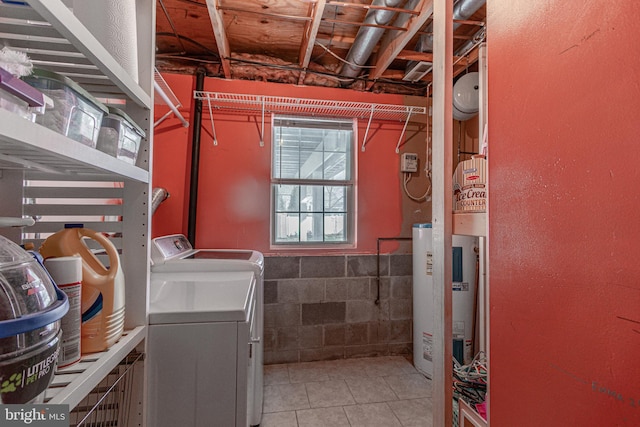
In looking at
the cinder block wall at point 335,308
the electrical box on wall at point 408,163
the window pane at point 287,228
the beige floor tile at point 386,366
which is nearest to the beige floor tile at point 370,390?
the beige floor tile at point 386,366

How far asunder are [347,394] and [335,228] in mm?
1417

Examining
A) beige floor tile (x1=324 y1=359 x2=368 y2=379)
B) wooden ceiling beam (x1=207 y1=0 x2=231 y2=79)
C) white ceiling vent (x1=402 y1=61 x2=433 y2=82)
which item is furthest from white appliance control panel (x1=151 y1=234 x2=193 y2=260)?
white ceiling vent (x1=402 y1=61 x2=433 y2=82)

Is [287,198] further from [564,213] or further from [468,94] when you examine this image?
[564,213]

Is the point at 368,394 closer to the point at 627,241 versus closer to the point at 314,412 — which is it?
the point at 314,412

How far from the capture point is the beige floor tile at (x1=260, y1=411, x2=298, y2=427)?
1.95 m

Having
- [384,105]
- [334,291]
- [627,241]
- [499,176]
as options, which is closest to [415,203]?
[384,105]

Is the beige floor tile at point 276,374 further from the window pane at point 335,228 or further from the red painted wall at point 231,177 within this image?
the window pane at point 335,228

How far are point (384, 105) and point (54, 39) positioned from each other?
244 cm

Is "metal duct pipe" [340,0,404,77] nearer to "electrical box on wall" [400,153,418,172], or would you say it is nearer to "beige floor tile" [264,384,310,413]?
"electrical box on wall" [400,153,418,172]

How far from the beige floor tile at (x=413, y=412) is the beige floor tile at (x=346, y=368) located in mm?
424

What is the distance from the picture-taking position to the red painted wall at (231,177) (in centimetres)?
260

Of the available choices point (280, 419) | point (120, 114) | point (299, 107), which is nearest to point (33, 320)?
point (120, 114)

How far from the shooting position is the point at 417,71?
270 centimetres

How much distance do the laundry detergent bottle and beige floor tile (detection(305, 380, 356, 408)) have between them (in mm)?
1759
